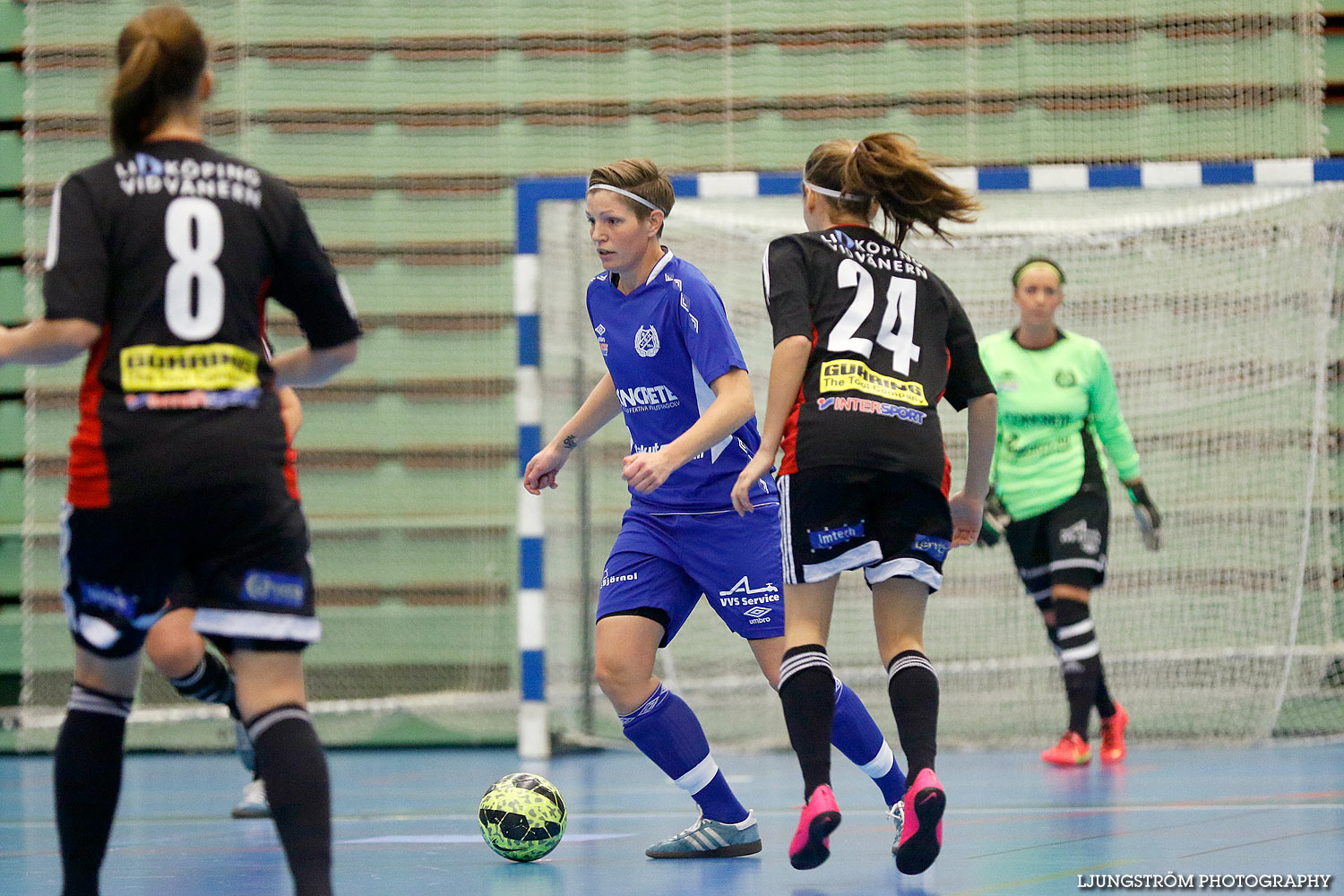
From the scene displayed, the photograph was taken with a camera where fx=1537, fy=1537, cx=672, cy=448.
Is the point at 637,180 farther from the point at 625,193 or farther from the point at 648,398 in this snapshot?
the point at 648,398

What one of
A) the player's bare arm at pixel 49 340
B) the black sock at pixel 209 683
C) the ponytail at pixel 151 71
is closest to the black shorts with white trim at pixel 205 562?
the player's bare arm at pixel 49 340

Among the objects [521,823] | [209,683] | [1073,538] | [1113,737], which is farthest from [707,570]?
[1113,737]

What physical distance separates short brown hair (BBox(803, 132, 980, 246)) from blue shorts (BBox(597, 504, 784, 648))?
841mm

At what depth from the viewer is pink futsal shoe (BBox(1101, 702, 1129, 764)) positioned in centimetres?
628

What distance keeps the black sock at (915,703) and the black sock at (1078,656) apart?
2.87 meters

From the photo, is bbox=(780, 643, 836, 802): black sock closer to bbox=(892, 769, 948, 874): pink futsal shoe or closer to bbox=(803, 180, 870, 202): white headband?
bbox=(892, 769, 948, 874): pink futsal shoe

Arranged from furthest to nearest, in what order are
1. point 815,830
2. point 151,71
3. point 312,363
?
point 815,830 → point 312,363 → point 151,71

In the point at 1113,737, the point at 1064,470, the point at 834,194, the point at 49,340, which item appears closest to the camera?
the point at 49,340

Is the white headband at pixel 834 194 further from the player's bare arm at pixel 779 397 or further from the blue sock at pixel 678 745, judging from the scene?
the blue sock at pixel 678 745

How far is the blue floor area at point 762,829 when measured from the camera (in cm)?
353

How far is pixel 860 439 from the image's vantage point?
3.43 m

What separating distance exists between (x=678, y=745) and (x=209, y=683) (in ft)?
4.56

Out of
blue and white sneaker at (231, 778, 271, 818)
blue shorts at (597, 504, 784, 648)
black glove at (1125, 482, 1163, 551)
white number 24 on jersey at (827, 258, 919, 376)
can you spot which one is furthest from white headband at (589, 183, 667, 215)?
black glove at (1125, 482, 1163, 551)

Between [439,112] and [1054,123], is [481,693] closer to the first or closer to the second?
[439,112]
